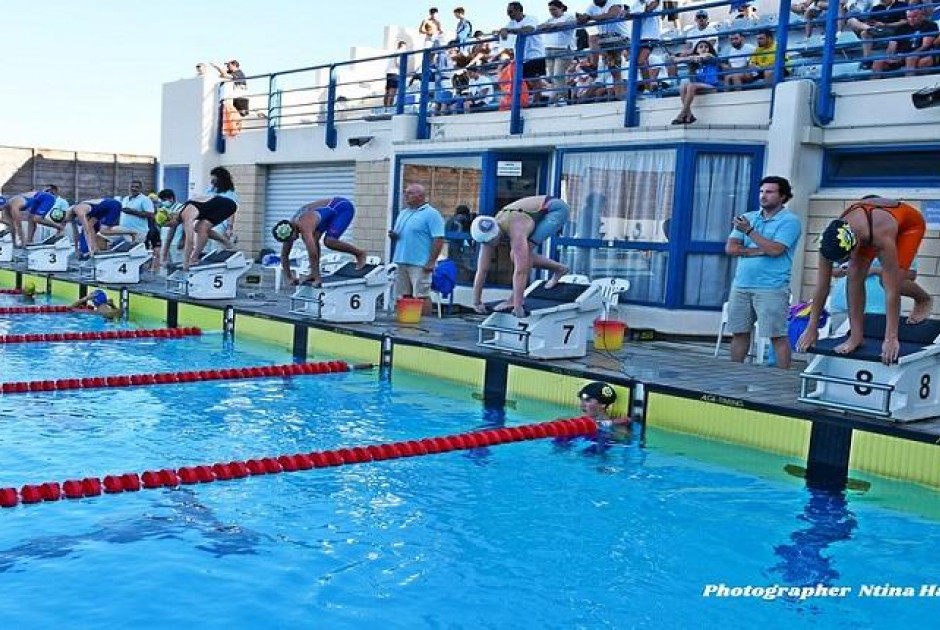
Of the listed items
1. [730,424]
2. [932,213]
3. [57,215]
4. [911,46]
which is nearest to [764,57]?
[911,46]

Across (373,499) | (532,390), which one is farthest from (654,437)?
(373,499)

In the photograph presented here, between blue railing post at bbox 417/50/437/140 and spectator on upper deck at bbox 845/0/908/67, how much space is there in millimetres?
5921

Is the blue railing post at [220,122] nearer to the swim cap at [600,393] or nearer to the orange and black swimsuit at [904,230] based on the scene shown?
the swim cap at [600,393]

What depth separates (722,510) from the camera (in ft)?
17.2

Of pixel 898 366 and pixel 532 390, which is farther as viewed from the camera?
pixel 532 390

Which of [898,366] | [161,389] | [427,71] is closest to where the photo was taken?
[898,366]

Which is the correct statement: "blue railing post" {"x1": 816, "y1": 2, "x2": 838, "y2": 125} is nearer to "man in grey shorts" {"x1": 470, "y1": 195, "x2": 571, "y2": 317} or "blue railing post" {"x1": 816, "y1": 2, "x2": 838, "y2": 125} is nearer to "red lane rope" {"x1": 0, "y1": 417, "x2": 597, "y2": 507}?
"man in grey shorts" {"x1": 470, "y1": 195, "x2": 571, "y2": 317}

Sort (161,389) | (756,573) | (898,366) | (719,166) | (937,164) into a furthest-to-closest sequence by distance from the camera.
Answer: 1. (719,166)
2. (937,164)
3. (161,389)
4. (898,366)
5. (756,573)

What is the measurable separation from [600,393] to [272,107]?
13383 mm

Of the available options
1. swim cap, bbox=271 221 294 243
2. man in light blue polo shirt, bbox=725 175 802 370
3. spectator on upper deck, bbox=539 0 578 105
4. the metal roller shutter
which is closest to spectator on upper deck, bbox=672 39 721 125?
spectator on upper deck, bbox=539 0 578 105

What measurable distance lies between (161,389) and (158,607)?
4458mm

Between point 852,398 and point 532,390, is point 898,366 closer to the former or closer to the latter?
point 852,398

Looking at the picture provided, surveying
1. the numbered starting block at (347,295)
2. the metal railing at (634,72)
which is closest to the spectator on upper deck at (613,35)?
the metal railing at (634,72)

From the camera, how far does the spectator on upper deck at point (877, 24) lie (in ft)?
31.2
